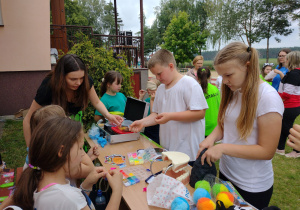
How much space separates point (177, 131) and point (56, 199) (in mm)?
1341

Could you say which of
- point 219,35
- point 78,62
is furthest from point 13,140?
point 219,35

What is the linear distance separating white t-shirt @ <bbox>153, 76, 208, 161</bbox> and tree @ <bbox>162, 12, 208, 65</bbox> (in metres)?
28.6

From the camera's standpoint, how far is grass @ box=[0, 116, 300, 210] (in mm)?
2926

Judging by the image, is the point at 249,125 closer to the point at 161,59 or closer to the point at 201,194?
the point at 201,194

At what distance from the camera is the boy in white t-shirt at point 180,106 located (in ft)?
6.56

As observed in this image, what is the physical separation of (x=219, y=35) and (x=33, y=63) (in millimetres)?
28041

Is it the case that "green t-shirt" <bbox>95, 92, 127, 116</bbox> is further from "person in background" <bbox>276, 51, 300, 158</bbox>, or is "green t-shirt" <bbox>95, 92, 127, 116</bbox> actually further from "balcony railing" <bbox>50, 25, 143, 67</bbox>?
"balcony railing" <bbox>50, 25, 143, 67</bbox>

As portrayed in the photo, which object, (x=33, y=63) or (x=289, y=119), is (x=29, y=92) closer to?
(x=33, y=63)

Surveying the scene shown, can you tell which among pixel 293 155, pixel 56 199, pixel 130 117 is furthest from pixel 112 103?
pixel 293 155

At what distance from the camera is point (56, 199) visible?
3.42 ft

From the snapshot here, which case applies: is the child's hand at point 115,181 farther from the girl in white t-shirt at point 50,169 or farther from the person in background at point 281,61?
the person in background at point 281,61

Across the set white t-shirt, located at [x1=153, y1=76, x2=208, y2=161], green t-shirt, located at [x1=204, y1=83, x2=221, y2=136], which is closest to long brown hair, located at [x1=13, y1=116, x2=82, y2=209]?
white t-shirt, located at [x1=153, y1=76, x2=208, y2=161]

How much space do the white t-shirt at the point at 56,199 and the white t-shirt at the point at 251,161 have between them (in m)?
1.06

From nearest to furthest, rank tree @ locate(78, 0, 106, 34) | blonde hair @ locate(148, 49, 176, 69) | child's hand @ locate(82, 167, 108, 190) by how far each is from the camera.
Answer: child's hand @ locate(82, 167, 108, 190)
blonde hair @ locate(148, 49, 176, 69)
tree @ locate(78, 0, 106, 34)
